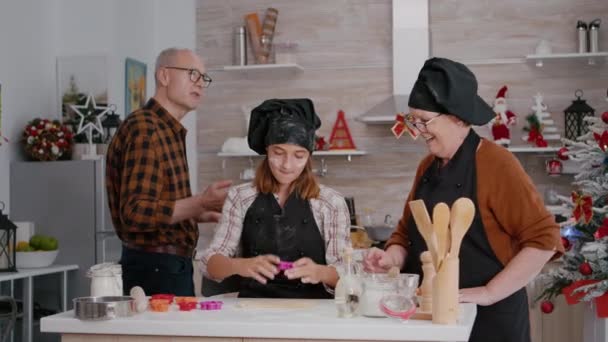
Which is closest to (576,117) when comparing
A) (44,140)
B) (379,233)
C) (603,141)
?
(379,233)

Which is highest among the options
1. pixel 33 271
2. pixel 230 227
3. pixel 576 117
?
pixel 576 117

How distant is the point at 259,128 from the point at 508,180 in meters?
0.79

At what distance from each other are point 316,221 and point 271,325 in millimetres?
711

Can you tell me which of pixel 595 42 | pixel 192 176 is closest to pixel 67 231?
pixel 192 176

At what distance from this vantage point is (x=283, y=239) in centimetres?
289

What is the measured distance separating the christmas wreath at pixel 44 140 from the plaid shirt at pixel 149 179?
7.11 feet

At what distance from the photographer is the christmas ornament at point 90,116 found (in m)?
5.72

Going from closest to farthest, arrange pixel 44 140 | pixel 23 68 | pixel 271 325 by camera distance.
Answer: pixel 271 325, pixel 44 140, pixel 23 68

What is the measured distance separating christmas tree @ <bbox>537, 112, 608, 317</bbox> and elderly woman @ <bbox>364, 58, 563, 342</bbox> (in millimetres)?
1180

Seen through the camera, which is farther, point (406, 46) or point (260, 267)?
point (406, 46)

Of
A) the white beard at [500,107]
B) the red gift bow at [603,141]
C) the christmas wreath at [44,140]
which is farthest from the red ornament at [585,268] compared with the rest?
the christmas wreath at [44,140]

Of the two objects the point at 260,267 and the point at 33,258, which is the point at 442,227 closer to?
the point at 260,267

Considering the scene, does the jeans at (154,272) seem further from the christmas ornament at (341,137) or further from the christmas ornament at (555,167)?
the christmas ornament at (555,167)

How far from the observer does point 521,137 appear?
615 centimetres
